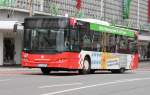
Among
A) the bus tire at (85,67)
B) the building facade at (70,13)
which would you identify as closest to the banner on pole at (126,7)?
the building facade at (70,13)

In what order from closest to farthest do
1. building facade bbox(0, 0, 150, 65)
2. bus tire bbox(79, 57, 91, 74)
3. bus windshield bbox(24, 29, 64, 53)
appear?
bus windshield bbox(24, 29, 64, 53), bus tire bbox(79, 57, 91, 74), building facade bbox(0, 0, 150, 65)

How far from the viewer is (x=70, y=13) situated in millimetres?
51500

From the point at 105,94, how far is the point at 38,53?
10753 mm

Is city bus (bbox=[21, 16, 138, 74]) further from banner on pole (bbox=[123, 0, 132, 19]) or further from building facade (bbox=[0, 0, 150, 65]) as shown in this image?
banner on pole (bbox=[123, 0, 132, 19])

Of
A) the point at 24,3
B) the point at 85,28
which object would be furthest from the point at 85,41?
the point at 24,3

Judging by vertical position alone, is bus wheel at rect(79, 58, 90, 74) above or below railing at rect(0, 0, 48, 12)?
below

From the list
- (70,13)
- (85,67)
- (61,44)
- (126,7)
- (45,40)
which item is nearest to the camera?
(61,44)

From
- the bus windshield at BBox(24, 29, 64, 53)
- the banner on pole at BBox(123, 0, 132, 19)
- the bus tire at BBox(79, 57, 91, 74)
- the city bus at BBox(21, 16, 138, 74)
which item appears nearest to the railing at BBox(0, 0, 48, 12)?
the city bus at BBox(21, 16, 138, 74)

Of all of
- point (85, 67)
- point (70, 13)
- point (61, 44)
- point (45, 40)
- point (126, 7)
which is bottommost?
point (85, 67)

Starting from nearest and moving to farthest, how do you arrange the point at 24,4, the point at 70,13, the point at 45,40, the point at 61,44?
1. the point at 61,44
2. the point at 45,40
3. the point at 24,4
4. the point at 70,13

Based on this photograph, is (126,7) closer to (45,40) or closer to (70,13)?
(70,13)

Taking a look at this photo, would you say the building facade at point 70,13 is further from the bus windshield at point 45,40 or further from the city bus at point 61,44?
the bus windshield at point 45,40

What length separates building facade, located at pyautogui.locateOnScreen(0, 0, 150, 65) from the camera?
42406mm

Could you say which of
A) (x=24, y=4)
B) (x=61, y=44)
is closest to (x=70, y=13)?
(x=24, y=4)
